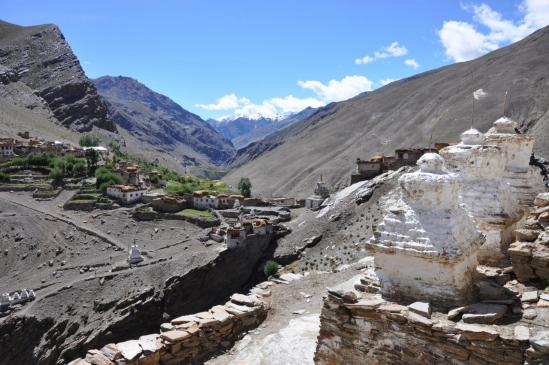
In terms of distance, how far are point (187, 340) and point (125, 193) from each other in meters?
41.9

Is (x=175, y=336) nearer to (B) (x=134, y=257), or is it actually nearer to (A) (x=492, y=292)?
(A) (x=492, y=292)

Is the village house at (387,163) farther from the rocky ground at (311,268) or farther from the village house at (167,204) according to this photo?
the village house at (167,204)

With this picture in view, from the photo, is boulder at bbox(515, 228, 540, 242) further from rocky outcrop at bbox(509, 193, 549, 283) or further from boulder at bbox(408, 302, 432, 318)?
boulder at bbox(408, 302, 432, 318)

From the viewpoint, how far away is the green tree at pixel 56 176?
5009 cm

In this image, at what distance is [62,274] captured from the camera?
32.5 metres

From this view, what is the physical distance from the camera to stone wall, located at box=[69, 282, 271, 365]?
632 cm

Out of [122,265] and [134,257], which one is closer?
A: [122,265]

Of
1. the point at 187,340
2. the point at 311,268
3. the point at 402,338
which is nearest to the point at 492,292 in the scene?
the point at 402,338

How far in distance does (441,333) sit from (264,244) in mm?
31241

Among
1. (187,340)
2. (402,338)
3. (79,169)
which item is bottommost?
(187,340)

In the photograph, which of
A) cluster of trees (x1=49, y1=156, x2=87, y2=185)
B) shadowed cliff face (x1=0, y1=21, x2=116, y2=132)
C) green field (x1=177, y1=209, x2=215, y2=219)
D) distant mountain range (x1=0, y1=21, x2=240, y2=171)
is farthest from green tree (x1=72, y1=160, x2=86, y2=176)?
shadowed cliff face (x1=0, y1=21, x2=116, y2=132)

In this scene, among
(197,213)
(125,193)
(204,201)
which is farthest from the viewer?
(204,201)

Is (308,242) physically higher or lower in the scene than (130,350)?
lower

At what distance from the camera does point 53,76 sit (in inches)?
4122
